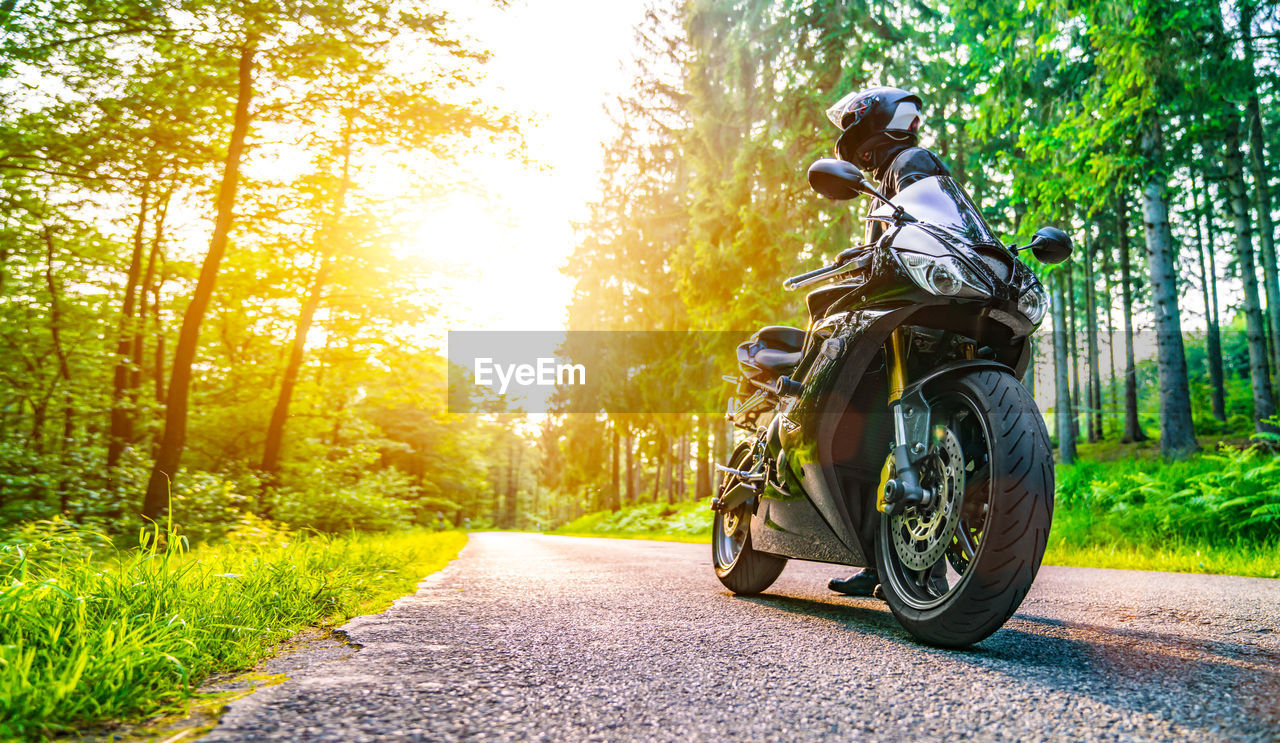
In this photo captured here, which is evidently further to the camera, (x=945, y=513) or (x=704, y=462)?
(x=704, y=462)

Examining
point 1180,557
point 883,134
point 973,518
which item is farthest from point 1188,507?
point 973,518

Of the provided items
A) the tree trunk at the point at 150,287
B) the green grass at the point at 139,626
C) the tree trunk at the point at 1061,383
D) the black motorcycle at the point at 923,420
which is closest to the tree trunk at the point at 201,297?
the tree trunk at the point at 150,287

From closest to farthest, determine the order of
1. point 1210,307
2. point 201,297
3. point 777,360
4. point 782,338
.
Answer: point 777,360
point 782,338
point 201,297
point 1210,307

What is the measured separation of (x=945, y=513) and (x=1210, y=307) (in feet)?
123

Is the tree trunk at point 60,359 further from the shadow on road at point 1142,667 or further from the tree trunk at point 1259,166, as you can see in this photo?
the tree trunk at point 1259,166

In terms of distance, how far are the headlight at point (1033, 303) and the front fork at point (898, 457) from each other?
39 centimetres

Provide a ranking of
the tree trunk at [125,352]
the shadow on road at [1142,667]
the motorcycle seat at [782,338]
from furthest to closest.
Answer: the tree trunk at [125,352], the motorcycle seat at [782,338], the shadow on road at [1142,667]

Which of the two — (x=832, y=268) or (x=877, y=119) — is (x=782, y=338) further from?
(x=877, y=119)

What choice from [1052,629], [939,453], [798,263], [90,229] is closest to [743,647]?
[939,453]

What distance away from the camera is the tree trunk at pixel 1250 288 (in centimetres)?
1498

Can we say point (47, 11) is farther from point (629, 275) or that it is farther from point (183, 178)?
point (629, 275)

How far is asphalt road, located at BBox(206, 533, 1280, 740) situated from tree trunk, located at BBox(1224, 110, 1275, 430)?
1476 centimetres

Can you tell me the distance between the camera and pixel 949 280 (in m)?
2.57

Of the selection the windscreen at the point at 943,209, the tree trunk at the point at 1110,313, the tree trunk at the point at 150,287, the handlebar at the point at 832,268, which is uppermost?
the tree trunk at the point at 1110,313
